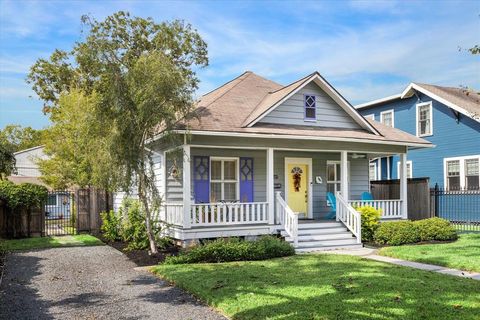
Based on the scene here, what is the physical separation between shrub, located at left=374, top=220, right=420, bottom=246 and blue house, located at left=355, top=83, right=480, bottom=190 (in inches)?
299

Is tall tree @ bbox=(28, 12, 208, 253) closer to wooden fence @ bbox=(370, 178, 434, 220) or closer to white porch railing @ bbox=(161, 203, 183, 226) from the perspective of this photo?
white porch railing @ bbox=(161, 203, 183, 226)

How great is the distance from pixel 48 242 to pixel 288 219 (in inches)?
313

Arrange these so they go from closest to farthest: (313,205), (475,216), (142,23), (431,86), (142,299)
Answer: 1. (142,299)
2. (313,205)
3. (475,216)
4. (431,86)
5. (142,23)

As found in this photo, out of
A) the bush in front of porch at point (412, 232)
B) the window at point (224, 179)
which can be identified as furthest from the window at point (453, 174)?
the window at point (224, 179)

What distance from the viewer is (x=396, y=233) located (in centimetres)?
1375

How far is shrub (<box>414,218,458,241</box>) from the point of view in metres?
14.1

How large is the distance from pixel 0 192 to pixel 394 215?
13996mm

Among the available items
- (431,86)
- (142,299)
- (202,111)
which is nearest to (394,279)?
(142,299)

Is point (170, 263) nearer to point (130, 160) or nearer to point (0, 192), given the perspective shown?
point (130, 160)

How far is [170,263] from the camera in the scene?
10.2m

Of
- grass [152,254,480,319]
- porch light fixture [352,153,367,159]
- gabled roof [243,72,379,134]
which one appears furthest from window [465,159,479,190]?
grass [152,254,480,319]

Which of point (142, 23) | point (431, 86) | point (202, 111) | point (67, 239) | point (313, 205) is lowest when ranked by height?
point (67, 239)

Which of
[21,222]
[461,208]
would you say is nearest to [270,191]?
[21,222]

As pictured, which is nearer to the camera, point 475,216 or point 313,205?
point 313,205
